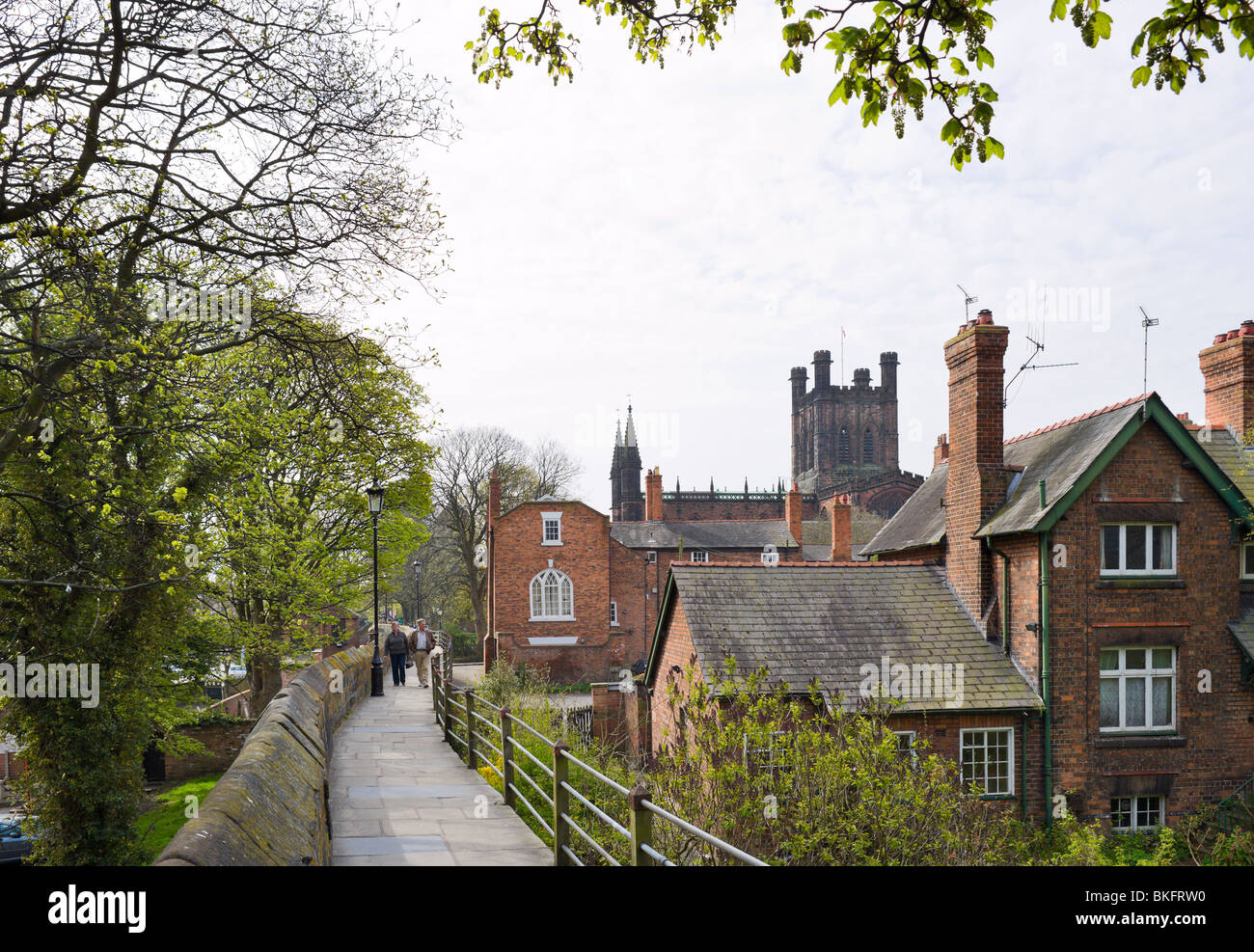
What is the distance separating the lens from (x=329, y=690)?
17.6 m

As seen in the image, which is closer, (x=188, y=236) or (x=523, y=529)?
(x=188, y=236)

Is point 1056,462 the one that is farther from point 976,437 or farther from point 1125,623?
point 1125,623

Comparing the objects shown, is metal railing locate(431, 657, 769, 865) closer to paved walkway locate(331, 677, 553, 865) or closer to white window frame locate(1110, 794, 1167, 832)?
paved walkway locate(331, 677, 553, 865)

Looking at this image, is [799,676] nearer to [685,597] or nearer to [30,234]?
[685,597]

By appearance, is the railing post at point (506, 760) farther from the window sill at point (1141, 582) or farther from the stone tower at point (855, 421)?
the stone tower at point (855, 421)

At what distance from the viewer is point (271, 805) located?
20.3 feet

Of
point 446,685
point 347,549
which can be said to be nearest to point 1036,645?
point 446,685

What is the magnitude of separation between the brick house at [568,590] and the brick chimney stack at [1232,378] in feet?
65.5

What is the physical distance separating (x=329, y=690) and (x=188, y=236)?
8812 mm

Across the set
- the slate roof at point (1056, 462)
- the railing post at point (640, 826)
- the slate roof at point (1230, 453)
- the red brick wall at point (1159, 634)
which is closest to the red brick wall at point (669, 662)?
the slate roof at point (1056, 462)

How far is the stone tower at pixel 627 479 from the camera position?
273ft

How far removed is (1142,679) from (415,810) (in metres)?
14.6

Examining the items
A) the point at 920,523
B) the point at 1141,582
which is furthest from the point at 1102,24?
the point at 920,523

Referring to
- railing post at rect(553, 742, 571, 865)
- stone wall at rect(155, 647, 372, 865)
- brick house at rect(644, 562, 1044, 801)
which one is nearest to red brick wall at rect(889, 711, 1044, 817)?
brick house at rect(644, 562, 1044, 801)
